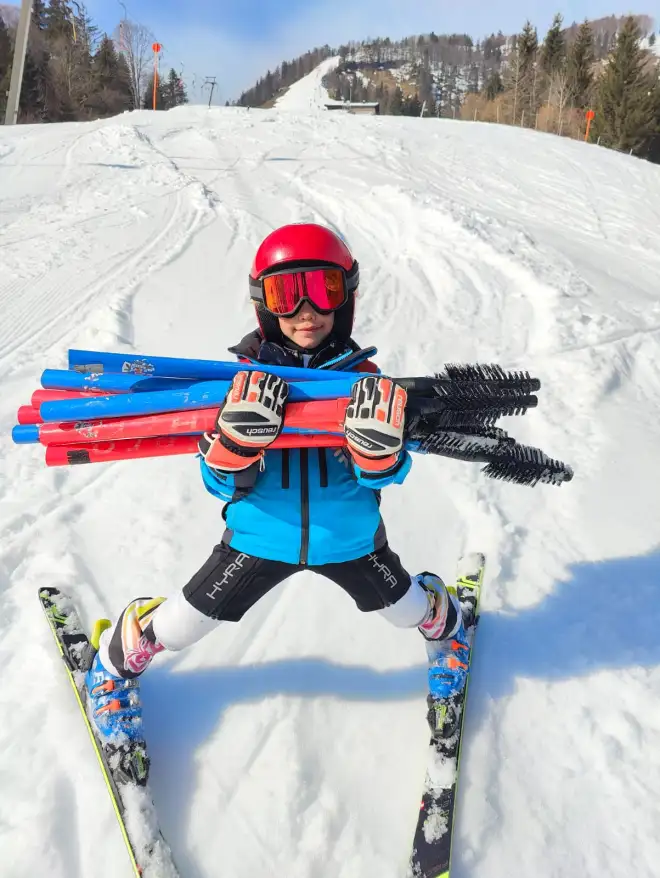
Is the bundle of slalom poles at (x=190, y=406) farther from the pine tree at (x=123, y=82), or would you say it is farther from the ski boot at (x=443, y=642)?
the pine tree at (x=123, y=82)

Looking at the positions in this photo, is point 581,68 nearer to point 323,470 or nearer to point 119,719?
point 323,470

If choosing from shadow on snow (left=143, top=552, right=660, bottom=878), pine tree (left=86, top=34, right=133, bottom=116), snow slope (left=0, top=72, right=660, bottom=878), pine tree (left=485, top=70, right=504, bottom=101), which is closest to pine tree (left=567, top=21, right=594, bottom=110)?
pine tree (left=485, top=70, right=504, bottom=101)

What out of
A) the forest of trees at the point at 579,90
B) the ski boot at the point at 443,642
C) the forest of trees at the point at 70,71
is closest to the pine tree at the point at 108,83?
the forest of trees at the point at 70,71

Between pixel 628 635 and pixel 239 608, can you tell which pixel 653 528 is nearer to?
pixel 628 635

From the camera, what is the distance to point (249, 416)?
1743mm

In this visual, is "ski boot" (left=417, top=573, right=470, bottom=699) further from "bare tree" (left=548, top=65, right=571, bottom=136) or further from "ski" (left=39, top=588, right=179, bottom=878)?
"bare tree" (left=548, top=65, right=571, bottom=136)

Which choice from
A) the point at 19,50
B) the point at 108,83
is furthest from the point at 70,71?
the point at 19,50

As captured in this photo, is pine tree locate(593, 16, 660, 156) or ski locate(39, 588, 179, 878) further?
pine tree locate(593, 16, 660, 156)

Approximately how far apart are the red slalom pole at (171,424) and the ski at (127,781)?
1.07 metres

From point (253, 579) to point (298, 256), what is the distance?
3.81ft

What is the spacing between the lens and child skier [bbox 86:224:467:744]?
2.08 metres

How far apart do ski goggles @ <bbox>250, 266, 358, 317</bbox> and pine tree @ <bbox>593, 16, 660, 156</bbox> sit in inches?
1401

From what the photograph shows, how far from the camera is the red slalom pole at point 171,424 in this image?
1886 millimetres

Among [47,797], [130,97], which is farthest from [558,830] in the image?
[130,97]
